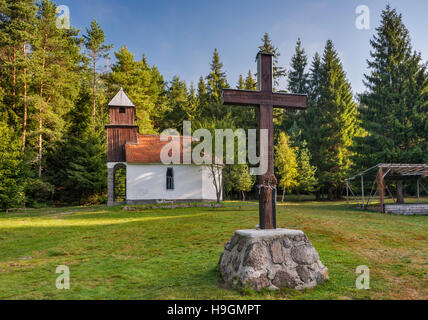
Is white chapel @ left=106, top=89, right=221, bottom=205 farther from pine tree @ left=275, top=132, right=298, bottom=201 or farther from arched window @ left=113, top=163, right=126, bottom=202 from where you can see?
pine tree @ left=275, top=132, right=298, bottom=201

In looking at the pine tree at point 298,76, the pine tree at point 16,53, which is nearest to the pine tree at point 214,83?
the pine tree at point 298,76

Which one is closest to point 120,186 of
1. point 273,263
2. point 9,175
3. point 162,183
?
point 162,183

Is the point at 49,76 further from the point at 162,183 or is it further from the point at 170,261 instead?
the point at 170,261

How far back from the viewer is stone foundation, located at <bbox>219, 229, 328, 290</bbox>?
4.56 m

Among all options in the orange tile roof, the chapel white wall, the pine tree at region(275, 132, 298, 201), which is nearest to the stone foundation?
the chapel white wall

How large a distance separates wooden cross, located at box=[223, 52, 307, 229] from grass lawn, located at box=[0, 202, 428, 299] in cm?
147

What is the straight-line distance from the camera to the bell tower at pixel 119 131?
78.0ft

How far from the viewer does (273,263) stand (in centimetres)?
470

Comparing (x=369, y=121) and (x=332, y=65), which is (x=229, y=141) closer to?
(x=369, y=121)

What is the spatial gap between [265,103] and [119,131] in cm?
2061

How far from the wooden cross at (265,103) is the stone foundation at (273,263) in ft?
1.47

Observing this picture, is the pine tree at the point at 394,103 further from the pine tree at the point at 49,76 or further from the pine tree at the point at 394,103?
the pine tree at the point at 49,76

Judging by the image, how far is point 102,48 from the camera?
115 ft
